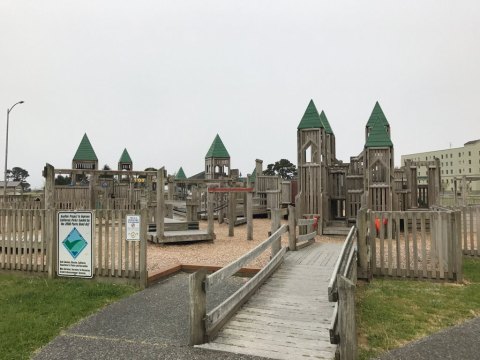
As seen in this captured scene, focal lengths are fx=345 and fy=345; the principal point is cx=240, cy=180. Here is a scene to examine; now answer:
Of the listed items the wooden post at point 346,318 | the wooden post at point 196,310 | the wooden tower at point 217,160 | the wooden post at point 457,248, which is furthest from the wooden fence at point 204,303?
the wooden tower at point 217,160

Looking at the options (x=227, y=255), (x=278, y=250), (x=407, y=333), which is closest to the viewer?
(x=407, y=333)

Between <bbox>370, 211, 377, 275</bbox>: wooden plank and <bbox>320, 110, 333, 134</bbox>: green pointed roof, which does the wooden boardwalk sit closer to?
<bbox>370, 211, 377, 275</bbox>: wooden plank

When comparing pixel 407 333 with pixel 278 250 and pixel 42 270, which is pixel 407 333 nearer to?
pixel 278 250

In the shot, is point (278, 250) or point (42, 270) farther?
point (278, 250)

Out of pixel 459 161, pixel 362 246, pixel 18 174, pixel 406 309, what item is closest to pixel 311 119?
pixel 362 246

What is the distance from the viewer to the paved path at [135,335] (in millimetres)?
4129

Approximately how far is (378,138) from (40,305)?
1430 centimetres

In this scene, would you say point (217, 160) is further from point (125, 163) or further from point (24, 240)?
point (24, 240)

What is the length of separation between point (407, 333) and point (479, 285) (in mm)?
3442

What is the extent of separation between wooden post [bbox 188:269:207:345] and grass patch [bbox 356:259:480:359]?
1.95 metres

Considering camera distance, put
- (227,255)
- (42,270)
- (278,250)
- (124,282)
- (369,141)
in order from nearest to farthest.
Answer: (124,282)
(42,270)
(278,250)
(227,255)
(369,141)

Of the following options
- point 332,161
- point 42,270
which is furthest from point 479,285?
point 332,161

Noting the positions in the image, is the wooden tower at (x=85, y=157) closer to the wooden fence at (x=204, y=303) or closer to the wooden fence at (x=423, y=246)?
the wooden fence at (x=423, y=246)

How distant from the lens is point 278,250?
8.10 m
